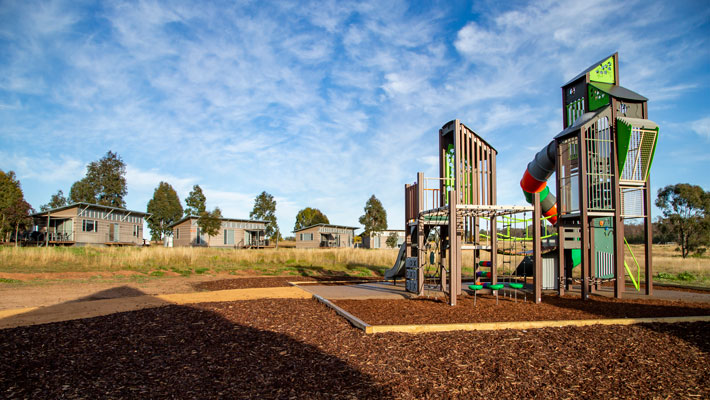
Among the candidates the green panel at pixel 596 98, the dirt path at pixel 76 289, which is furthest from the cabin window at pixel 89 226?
the green panel at pixel 596 98

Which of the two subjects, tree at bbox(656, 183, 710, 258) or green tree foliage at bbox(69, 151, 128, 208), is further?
green tree foliage at bbox(69, 151, 128, 208)

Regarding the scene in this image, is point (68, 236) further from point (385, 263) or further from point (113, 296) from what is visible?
point (113, 296)

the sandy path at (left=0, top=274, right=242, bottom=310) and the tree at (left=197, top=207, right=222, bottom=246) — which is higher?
the tree at (left=197, top=207, right=222, bottom=246)

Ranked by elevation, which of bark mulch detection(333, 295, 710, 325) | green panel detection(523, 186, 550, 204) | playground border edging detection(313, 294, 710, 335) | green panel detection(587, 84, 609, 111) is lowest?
bark mulch detection(333, 295, 710, 325)

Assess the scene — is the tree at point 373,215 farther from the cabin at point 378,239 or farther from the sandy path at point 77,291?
the sandy path at point 77,291

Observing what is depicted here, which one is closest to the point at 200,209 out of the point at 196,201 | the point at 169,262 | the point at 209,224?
the point at 196,201

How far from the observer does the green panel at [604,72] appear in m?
13.1

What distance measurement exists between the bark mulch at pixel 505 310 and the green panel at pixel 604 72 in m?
6.51

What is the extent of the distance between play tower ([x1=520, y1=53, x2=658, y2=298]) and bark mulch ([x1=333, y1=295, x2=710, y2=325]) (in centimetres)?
114

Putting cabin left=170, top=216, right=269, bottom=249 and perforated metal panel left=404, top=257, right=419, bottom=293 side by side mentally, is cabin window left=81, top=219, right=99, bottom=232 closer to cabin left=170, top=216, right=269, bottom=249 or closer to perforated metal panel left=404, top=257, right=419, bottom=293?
cabin left=170, top=216, right=269, bottom=249

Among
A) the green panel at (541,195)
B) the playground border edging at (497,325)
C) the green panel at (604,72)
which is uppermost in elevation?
the green panel at (604,72)

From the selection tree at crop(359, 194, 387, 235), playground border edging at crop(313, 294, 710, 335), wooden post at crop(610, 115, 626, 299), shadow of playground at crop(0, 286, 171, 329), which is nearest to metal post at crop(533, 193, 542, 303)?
playground border edging at crop(313, 294, 710, 335)

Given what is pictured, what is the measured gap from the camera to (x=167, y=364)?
570cm

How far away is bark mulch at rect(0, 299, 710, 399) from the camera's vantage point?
474 centimetres
